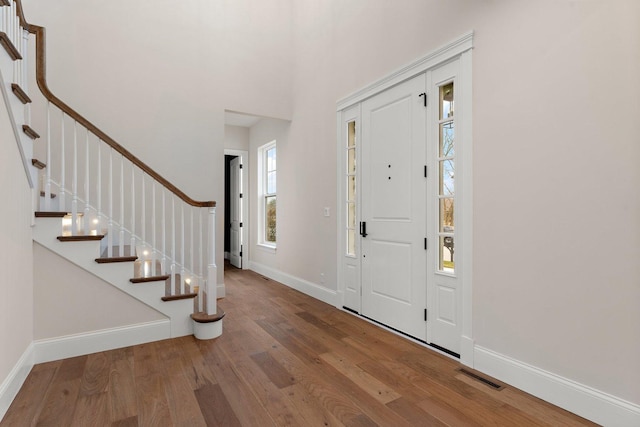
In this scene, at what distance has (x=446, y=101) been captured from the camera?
2.73 m

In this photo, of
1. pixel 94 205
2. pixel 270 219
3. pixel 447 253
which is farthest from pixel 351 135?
pixel 94 205

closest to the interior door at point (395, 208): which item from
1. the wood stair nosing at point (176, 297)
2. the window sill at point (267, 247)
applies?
the wood stair nosing at point (176, 297)

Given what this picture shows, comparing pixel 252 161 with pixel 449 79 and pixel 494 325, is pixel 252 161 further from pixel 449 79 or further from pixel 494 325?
pixel 494 325

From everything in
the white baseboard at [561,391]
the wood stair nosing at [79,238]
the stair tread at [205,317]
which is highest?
the wood stair nosing at [79,238]

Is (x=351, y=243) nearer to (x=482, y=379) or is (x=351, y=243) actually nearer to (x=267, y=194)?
(x=482, y=379)

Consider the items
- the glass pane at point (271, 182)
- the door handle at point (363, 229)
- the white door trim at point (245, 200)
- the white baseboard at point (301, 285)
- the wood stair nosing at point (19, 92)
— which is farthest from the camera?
the white door trim at point (245, 200)

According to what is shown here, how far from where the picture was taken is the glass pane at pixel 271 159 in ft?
19.7

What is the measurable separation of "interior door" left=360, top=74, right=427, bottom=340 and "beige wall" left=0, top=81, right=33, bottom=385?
2.84m

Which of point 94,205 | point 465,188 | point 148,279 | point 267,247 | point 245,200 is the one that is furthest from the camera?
point 245,200

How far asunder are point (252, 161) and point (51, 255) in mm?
4235

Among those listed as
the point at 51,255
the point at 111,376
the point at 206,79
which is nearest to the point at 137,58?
the point at 206,79

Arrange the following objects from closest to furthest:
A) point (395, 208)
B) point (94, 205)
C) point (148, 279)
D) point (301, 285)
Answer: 1. point (148, 279)
2. point (395, 208)
3. point (94, 205)
4. point (301, 285)

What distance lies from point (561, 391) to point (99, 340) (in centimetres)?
335

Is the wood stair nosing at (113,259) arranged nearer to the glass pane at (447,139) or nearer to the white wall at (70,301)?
the white wall at (70,301)
